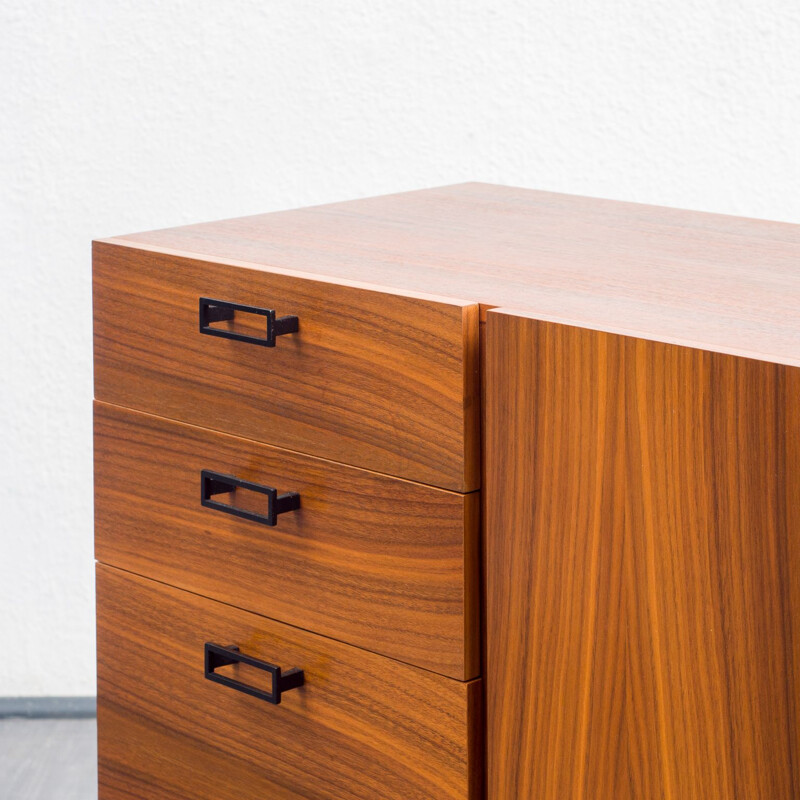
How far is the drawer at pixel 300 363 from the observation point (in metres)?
0.87

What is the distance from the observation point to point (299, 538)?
0.98m

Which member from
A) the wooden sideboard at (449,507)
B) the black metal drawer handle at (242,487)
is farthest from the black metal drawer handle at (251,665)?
the black metal drawer handle at (242,487)

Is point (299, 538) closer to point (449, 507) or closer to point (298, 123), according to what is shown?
point (449, 507)

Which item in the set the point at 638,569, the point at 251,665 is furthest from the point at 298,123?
the point at 638,569

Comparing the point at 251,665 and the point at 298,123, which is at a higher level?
the point at 298,123

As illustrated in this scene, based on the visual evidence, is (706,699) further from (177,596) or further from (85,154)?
(85,154)

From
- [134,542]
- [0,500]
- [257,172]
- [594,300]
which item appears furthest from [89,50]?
[594,300]

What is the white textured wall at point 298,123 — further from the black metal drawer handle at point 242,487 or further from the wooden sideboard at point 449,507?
the black metal drawer handle at point 242,487

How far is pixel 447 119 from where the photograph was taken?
1782mm

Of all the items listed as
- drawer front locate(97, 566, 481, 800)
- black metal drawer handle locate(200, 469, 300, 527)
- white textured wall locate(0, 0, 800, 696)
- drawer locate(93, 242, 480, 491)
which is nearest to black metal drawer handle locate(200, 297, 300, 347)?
drawer locate(93, 242, 480, 491)

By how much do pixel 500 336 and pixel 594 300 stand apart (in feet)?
0.27

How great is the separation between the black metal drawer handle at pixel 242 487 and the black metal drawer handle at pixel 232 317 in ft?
0.35

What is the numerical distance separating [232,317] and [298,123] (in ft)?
2.90

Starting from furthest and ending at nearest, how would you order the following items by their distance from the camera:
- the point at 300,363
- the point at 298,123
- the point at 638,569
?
the point at 298,123 < the point at 300,363 < the point at 638,569
